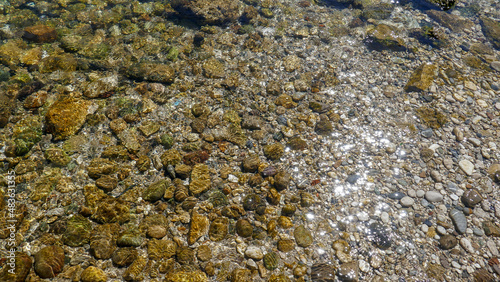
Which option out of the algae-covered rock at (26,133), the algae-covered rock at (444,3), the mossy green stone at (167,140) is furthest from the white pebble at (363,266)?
the algae-covered rock at (444,3)

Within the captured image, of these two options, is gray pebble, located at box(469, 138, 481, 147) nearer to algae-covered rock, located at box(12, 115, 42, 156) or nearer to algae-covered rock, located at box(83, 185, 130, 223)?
algae-covered rock, located at box(83, 185, 130, 223)

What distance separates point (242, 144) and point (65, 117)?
4024 millimetres

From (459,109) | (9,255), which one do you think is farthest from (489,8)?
(9,255)

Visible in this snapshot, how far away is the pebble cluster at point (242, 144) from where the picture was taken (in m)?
4.53

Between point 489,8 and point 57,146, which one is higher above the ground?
point 489,8

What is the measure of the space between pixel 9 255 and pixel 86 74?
454cm

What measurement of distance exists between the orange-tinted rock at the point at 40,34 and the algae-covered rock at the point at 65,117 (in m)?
2.96

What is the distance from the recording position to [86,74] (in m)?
6.88

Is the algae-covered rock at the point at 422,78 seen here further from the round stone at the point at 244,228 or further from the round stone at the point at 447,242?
the round stone at the point at 244,228

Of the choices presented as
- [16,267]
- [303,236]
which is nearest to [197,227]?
[303,236]

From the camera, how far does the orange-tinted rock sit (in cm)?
754

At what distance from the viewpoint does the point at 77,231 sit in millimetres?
4516

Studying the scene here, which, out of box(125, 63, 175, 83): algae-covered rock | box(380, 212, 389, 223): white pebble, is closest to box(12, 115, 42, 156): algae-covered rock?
box(125, 63, 175, 83): algae-covered rock

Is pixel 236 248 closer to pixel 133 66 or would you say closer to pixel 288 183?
pixel 288 183
